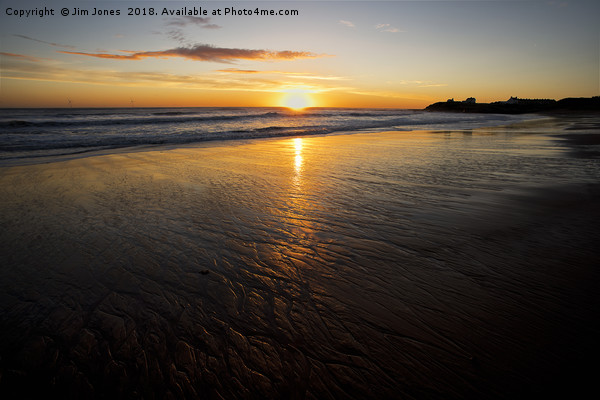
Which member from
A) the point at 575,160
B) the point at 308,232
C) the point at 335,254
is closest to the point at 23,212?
the point at 308,232

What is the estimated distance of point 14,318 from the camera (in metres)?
2.73

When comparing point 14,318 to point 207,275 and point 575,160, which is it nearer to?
point 207,275

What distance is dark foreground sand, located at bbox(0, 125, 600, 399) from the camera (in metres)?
2.16

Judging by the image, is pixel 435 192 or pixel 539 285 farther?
pixel 435 192

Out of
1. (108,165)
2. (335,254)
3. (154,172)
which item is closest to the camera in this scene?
(335,254)

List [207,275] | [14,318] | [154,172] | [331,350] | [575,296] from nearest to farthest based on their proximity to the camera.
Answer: [331,350]
[14,318]
[575,296]
[207,275]
[154,172]

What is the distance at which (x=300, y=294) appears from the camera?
10.1ft

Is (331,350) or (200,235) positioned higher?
(200,235)

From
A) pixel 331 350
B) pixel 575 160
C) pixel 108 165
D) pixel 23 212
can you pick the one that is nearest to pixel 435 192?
pixel 331 350

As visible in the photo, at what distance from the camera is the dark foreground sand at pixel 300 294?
2.16 m

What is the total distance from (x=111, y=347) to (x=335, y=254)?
8.77 ft

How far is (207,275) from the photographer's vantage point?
344cm

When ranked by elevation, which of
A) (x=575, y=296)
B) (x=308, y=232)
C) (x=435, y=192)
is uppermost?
(x=435, y=192)

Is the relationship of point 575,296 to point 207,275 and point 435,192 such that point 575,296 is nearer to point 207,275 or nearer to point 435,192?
point 435,192
